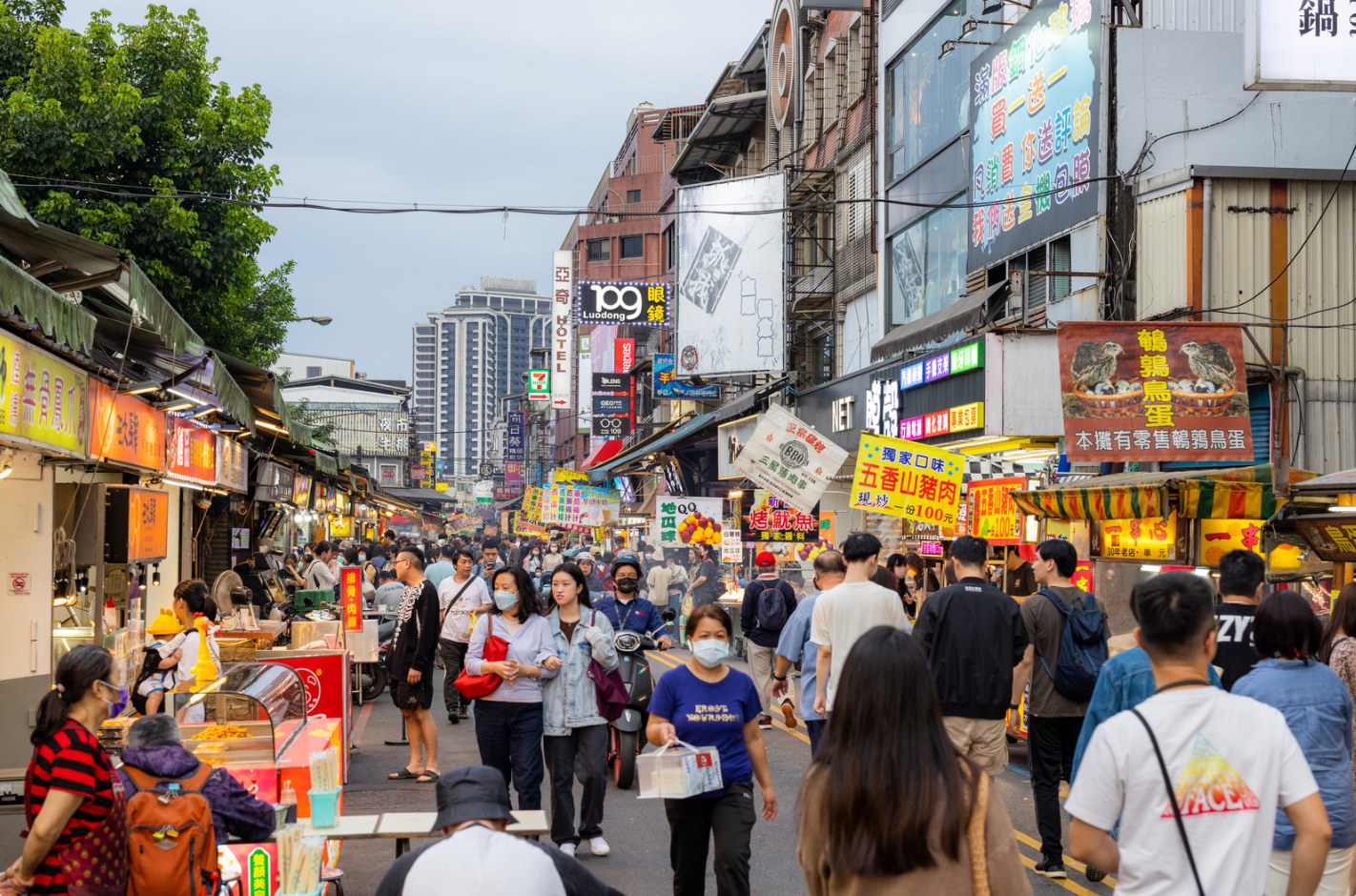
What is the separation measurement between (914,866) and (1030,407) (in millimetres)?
12537

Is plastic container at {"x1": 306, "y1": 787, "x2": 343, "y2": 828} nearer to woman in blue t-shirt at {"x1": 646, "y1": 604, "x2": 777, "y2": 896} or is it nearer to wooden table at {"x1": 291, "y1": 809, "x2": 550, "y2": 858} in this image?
wooden table at {"x1": 291, "y1": 809, "x2": 550, "y2": 858}

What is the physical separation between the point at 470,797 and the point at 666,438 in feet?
102

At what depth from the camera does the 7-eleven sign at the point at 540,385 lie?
7731cm

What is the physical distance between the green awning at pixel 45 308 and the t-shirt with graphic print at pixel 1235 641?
640 centimetres

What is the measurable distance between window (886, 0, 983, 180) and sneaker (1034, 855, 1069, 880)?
46.1 ft

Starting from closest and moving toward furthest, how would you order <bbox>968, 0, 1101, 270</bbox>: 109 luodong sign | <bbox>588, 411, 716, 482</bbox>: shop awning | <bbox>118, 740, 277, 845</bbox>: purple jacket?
<bbox>118, 740, 277, 845</bbox>: purple jacket, <bbox>968, 0, 1101, 270</bbox>: 109 luodong sign, <bbox>588, 411, 716, 482</bbox>: shop awning

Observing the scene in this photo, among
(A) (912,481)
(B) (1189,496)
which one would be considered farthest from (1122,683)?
(A) (912,481)

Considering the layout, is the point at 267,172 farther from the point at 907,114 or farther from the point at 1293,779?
the point at 1293,779

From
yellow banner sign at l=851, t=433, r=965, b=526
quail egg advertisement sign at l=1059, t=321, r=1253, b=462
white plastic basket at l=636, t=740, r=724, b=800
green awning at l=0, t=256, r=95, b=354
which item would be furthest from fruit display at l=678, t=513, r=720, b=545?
white plastic basket at l=636, t=740, r=724, b=800

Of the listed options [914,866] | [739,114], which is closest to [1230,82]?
[914,866]

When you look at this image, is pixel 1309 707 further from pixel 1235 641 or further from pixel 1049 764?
pixel 1049 764

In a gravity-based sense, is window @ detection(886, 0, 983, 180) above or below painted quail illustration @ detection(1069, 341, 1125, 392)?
above

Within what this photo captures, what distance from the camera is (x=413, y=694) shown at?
1099cm

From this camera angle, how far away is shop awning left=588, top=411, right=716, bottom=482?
1243 inches
